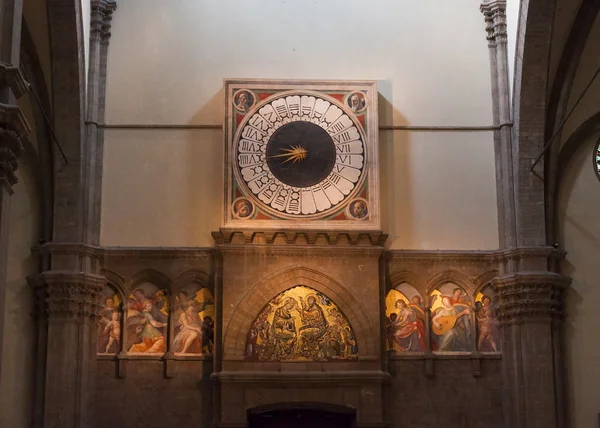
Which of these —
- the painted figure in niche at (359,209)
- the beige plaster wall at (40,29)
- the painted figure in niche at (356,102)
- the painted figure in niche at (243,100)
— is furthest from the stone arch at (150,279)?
the painted figure in niche at (356,102)

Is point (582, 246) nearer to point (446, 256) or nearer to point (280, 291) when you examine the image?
point (446, 256)

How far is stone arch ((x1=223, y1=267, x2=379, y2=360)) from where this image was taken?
1825 centimetres

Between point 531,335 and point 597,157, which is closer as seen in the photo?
point 531,335

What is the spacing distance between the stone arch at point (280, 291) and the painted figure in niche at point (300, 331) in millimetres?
111

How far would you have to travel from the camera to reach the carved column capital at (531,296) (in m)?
18.4

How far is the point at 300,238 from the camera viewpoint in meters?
18.7

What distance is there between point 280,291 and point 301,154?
246 cm

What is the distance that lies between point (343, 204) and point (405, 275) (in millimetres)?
1694

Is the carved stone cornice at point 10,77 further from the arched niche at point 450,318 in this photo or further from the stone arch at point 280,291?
the arched niche at point 450,318

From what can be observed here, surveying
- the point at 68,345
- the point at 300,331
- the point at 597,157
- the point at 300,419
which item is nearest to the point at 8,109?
the point at 68,345

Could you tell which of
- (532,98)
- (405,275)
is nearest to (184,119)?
(405,275)

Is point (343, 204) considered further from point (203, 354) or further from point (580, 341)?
point (580, 341)

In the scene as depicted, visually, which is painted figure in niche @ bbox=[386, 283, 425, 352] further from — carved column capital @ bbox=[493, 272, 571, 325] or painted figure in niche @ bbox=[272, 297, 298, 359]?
painted figure in niche @ bbox=[272, 297, 298, 359]

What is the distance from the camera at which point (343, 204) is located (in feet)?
61.7
